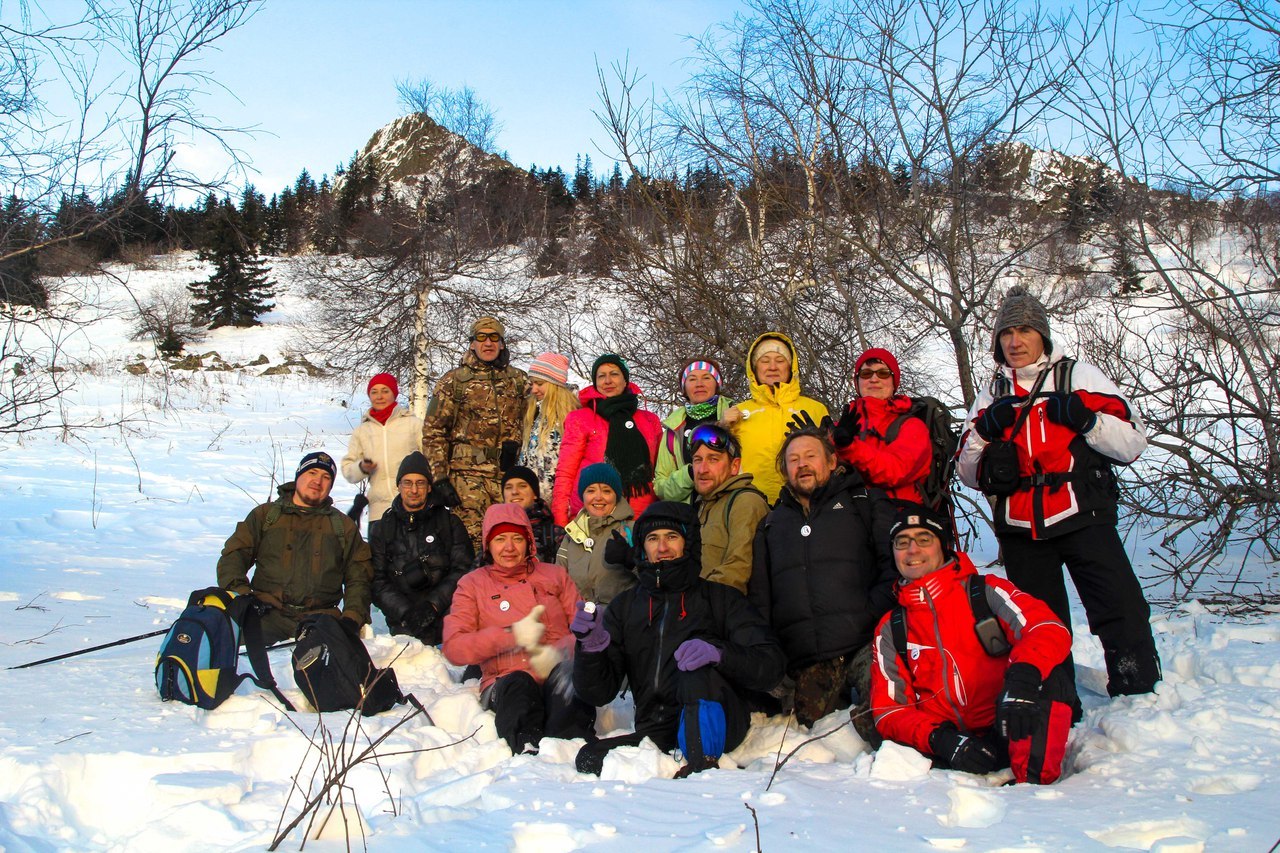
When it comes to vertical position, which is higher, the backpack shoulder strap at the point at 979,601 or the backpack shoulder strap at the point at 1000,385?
the backpack shoulder strap at the point at 1000,385

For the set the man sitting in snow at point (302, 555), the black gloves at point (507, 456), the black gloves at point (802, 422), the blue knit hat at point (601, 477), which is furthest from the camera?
the black gloves at point (507, 456)

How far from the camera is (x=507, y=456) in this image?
595 centimetres

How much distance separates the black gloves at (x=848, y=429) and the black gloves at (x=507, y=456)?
251 centimetres

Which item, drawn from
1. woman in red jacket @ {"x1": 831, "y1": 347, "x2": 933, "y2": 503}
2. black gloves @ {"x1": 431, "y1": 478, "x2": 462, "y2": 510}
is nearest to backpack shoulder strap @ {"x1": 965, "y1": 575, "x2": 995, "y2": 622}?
woman in red jacket @ {"x1": 831, "y1": 347, "x2": 933, "y2": 503}

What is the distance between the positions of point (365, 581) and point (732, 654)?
2424 mm

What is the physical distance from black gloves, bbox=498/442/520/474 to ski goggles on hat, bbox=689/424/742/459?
1.91m

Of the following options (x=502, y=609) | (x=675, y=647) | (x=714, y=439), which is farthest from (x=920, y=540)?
(x=502, y=609)

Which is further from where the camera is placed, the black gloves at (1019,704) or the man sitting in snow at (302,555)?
the man sitting in snow at (302,555)

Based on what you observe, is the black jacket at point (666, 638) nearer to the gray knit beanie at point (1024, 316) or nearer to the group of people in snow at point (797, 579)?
the group of people in snow at point (797, 579)

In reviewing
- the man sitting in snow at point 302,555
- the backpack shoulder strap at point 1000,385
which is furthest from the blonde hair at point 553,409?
the backpack shoulder strap at point 1000,385

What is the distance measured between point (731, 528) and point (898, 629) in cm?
97

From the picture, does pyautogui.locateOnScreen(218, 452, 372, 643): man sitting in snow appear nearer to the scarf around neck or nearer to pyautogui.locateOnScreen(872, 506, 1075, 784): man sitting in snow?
the scarf around neck

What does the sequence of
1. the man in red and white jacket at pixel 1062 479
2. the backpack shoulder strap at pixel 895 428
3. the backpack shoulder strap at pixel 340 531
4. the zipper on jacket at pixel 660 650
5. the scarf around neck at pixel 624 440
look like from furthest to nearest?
the scarf around neck at pixel 624 440
the backpack shoulder strap at pixel 340 531
the backpack shoulder strap at pixel 895 428
the zipper on jacket at pixel 660 650
the man in red and white jacket at pixel 1062 479

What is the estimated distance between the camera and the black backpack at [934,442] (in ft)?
13.7
